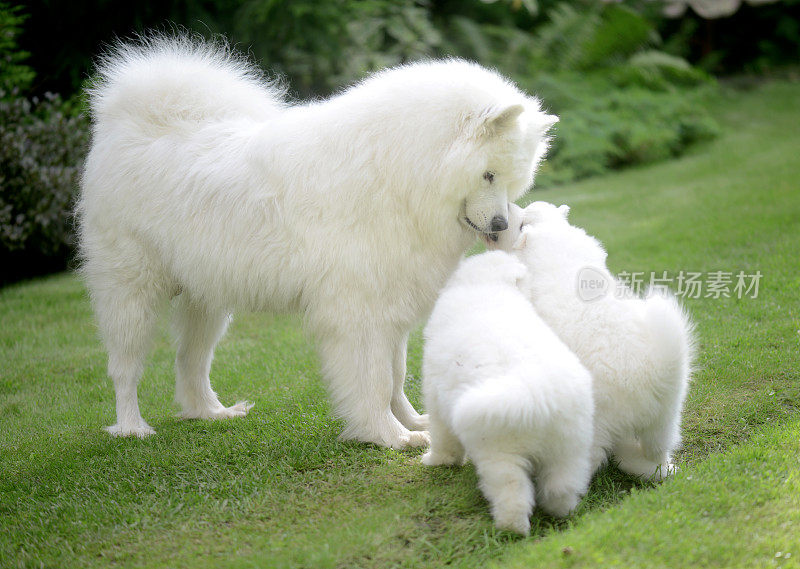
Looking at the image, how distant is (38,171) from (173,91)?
3.92 meters

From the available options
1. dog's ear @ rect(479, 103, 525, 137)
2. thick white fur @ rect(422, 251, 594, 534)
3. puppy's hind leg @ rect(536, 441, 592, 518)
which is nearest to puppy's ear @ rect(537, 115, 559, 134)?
dog's ear @ rect(479, 103, 525, 137)

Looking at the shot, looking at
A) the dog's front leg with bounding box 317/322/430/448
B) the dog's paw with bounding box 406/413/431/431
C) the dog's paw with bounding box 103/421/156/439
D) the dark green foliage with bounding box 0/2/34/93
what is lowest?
the dog's paw with bounding box 103/421/156/439

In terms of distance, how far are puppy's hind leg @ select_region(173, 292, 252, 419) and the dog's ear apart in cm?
209

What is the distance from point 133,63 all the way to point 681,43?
12.3 meters

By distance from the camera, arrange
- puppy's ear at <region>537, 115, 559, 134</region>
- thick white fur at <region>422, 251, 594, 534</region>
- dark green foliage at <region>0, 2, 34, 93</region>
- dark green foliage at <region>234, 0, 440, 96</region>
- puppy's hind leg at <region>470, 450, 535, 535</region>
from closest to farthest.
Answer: thick white fur at <region>422, 251, 594, 534</region>
puppy's hind leg at <region>470, 450, 535, 535</region>
puppy's ear at <region>537, 115, 559, 134</region>
dark green foliage at <region>0, 2, 34, 93</region>
dark green foliage at <region>234, 0, 440, 96</region>

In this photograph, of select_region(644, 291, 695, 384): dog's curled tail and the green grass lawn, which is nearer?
the green grass lawn

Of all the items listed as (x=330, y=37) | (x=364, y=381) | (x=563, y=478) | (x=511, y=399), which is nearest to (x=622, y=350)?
(x=563, y=478)

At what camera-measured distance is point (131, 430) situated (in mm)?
4629

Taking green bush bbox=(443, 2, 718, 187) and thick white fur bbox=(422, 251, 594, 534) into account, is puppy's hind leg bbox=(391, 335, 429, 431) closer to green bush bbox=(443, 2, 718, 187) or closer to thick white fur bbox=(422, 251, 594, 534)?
thick white fur bbox=(422, 251, 594, 534)

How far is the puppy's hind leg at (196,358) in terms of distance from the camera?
4.85 meters

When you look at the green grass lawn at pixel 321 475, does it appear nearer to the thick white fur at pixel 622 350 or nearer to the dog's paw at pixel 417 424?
the thick white fur at pixel 622 350

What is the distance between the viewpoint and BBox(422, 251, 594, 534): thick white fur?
2.88 m

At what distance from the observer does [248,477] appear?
12.8ft

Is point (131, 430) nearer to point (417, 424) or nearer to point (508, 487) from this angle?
point (417, 424)
